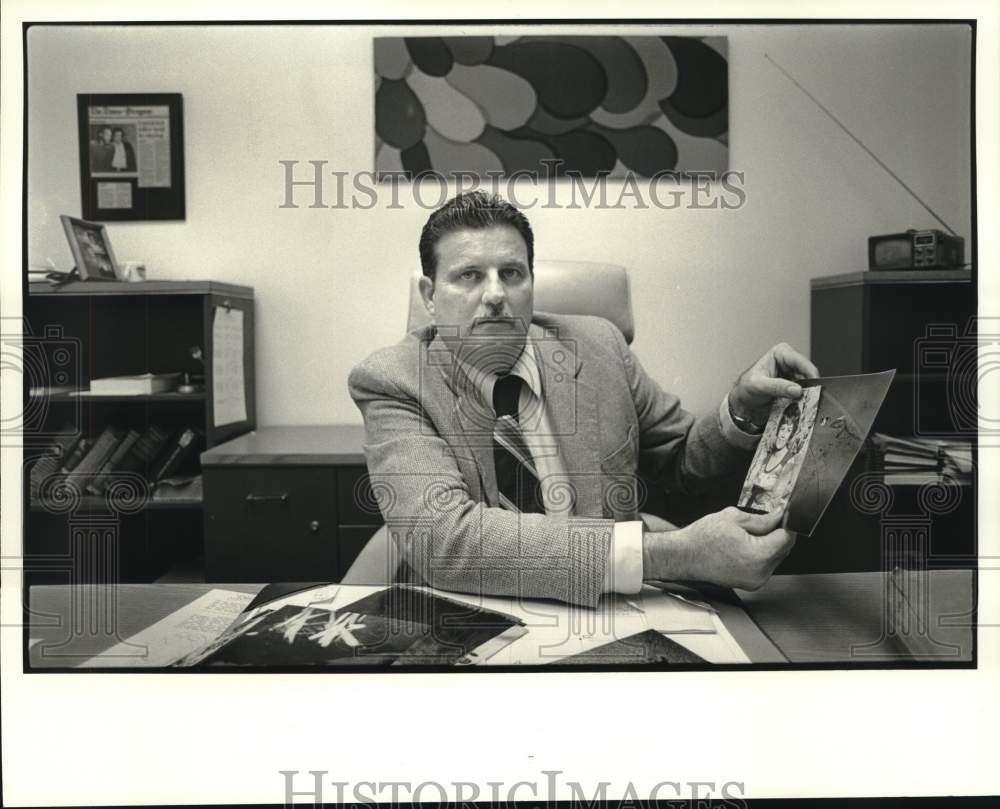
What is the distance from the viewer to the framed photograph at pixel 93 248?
204 centimetres

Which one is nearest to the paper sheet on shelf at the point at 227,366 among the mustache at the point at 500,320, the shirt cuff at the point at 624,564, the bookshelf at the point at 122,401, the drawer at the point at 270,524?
the bookshelf at the point at 122,401

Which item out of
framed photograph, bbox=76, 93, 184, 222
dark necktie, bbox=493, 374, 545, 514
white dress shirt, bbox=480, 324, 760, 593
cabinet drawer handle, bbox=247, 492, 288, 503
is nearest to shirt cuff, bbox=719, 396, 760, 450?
white dress shirt, bbox=480, 324, 760, 593

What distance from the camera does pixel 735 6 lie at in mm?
2074

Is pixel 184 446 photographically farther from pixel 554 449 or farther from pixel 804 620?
pixel 804 620

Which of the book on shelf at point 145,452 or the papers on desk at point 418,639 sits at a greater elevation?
the book on shelf at point 145,452

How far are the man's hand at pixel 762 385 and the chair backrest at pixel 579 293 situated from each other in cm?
23

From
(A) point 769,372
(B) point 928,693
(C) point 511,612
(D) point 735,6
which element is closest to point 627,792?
(C) point 511,612

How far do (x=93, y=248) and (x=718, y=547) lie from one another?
1.30 metres

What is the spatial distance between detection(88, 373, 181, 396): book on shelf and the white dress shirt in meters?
0.59

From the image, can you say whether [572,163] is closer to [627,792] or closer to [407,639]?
[407,639]

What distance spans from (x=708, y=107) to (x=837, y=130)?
0.84ft

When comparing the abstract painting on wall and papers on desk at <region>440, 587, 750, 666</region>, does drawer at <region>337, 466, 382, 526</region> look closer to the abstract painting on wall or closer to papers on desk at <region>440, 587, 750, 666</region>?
papers on desk at <region>440, 587, 750, 666</region>

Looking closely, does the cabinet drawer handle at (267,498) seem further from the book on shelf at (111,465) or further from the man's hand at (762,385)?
the man's hand at (762,385)

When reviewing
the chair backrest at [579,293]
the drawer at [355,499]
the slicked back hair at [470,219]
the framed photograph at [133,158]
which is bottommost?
the drawer at [355,499]
